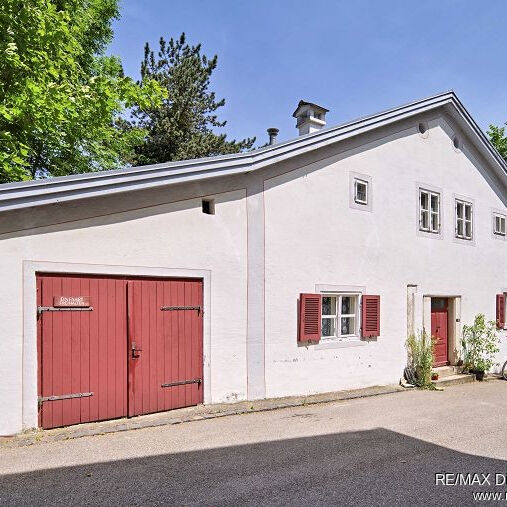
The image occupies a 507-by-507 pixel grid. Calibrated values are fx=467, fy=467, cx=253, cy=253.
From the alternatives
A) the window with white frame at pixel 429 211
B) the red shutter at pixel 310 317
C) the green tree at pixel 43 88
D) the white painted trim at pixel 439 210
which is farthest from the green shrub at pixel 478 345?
the green tree at pixel 43 88

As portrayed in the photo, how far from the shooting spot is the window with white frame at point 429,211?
12258mm

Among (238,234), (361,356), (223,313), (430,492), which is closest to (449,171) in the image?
(361,356)

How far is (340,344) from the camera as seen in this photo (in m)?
10.0

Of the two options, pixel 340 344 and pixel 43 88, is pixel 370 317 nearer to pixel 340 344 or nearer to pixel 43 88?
pixel 340 344

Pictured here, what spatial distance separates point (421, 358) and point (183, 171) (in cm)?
744

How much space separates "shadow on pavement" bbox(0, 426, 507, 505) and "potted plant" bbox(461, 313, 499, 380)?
7.62 m

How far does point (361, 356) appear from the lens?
411 inches

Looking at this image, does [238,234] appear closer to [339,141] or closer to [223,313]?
[223,313]

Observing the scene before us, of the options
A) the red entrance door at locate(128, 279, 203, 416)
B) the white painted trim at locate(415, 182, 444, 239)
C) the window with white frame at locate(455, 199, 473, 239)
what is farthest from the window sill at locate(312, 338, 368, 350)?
the window with white frame at locate(455, 199, 473, 239)

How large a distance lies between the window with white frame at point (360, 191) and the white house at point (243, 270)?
4 cm

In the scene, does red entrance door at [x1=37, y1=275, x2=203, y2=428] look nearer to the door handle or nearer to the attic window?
the door handle

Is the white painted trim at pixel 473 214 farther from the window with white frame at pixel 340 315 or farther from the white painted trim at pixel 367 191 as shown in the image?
the window with white frame at pixel 340 315

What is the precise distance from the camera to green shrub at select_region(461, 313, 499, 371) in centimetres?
1290

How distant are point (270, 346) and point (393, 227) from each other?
184 inches
